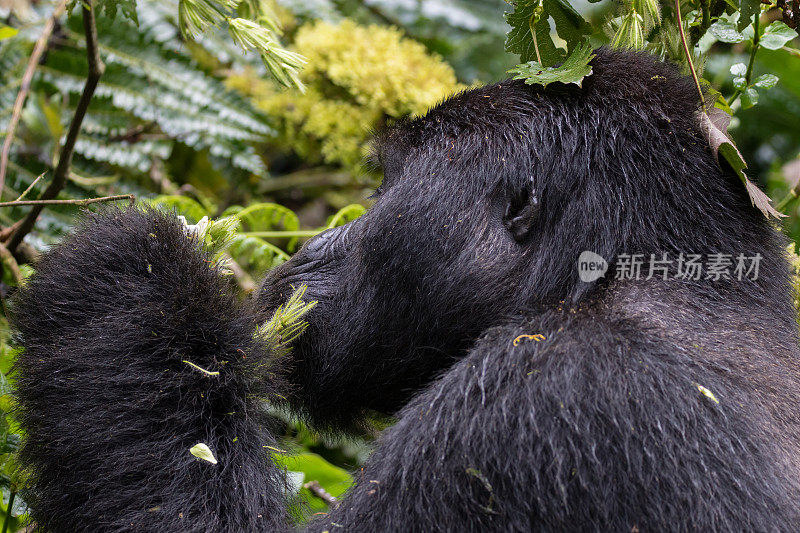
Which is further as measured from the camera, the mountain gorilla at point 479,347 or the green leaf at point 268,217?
the green leaf at point 268,217

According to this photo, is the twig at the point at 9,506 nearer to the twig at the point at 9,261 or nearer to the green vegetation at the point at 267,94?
the green vegetation at the point at 267,94

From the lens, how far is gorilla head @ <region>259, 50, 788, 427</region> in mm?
2010

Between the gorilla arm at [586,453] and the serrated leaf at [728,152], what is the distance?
0.52 meters

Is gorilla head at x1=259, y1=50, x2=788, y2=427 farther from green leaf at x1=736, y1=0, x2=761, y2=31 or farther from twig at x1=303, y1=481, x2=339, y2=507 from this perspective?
twig at x1=303, y1=481, x2=339, y2=507

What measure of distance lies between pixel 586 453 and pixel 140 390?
111cm

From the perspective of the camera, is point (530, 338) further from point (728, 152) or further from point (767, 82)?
point (767, 82)

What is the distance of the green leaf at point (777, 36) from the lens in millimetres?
2422

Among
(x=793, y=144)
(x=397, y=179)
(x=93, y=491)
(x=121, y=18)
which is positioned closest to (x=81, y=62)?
(x=121, y=18)

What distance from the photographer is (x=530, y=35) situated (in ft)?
8.08

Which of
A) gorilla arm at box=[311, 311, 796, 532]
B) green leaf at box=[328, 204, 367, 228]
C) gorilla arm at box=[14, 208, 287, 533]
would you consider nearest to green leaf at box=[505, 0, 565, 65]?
green leaf at box=[328, 204, 367, 228]

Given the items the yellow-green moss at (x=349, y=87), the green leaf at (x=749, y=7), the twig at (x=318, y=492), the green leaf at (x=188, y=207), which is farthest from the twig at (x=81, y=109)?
the green leaf at (x=749, y=7)

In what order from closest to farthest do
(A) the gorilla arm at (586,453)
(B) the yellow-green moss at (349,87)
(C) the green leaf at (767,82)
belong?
(A) the gorilla arm at (586,453) → (C) the green leaf at (767,82) → (B) the yellow-green moss at (349,87)

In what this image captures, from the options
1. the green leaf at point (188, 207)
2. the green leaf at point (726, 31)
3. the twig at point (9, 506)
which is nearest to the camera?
the twig at point (9, 506)

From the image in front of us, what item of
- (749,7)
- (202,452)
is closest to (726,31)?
(749,7)
